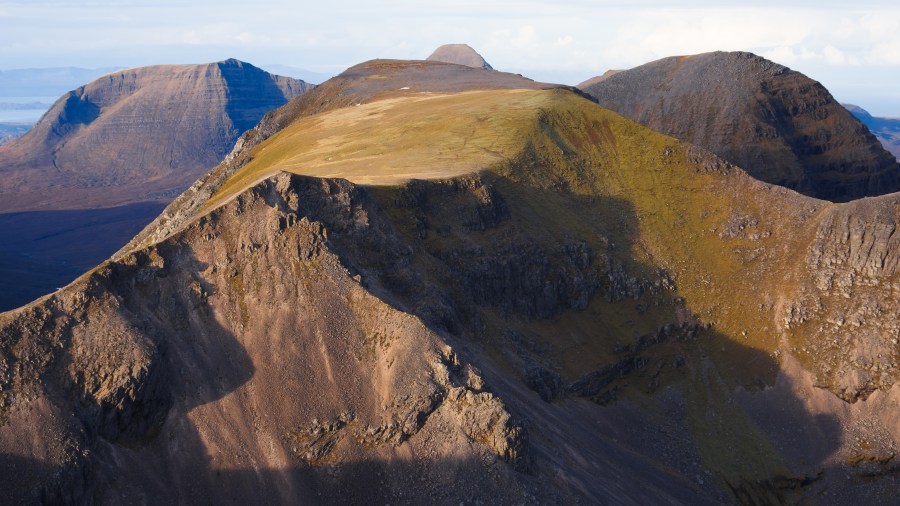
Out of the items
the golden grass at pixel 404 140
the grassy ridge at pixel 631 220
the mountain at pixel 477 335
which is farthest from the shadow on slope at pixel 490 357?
the golden grass at pixel 404 140

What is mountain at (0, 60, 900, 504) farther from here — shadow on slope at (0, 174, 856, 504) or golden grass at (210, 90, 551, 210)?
golden grass at (210, 90, 551, 210)

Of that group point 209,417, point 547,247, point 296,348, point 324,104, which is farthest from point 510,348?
point 324,104

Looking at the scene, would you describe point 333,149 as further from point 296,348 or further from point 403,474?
point 403,474

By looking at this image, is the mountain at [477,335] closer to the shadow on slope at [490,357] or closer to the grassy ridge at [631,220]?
the shadow on slope at [490,357]

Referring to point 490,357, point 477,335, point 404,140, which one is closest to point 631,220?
point 404,140

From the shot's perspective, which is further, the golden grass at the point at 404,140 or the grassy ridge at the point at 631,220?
the golden grass at the point at 404,140

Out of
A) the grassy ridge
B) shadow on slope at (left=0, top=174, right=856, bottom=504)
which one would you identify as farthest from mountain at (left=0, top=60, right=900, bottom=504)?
the grassy ridge

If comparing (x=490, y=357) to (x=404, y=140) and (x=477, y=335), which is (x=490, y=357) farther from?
(x=404, y=140)

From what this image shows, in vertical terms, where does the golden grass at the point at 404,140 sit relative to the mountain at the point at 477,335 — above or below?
above
